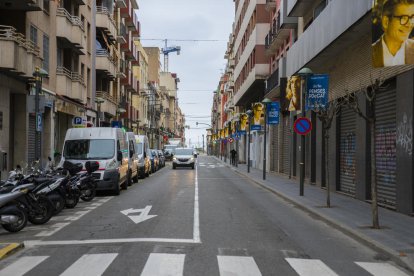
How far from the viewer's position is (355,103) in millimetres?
12289

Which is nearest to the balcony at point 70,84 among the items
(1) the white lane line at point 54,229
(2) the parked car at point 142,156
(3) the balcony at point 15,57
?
(2) the parked car at point 142,156

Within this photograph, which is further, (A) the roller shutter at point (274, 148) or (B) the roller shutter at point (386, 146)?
(A) the roller shutter at point (274, 148)

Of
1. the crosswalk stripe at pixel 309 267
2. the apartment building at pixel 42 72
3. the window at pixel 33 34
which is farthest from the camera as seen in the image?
the window at pixel 33 34

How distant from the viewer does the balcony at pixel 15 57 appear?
19.4 meters

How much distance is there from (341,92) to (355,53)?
7.81 feet

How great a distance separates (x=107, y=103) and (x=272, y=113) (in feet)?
51.1

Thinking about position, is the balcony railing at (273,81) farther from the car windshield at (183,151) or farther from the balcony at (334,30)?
the car windshield at (183,151)

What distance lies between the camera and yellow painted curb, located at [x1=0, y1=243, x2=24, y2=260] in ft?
26.7

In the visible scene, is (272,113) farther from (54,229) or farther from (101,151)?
(54,229)

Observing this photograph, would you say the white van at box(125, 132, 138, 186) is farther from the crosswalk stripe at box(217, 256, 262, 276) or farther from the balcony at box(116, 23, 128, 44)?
the balcony at box(116, 23, 128, 44)

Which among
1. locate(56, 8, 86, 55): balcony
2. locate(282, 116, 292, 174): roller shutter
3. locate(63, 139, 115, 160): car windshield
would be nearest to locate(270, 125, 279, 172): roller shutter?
locate(282, 116, 292, 174): roller shutter

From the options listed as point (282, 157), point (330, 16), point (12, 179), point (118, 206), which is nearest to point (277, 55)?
point (282, 157)

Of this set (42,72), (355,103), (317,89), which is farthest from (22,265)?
(317,89)

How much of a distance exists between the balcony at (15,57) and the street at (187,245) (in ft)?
23.7
